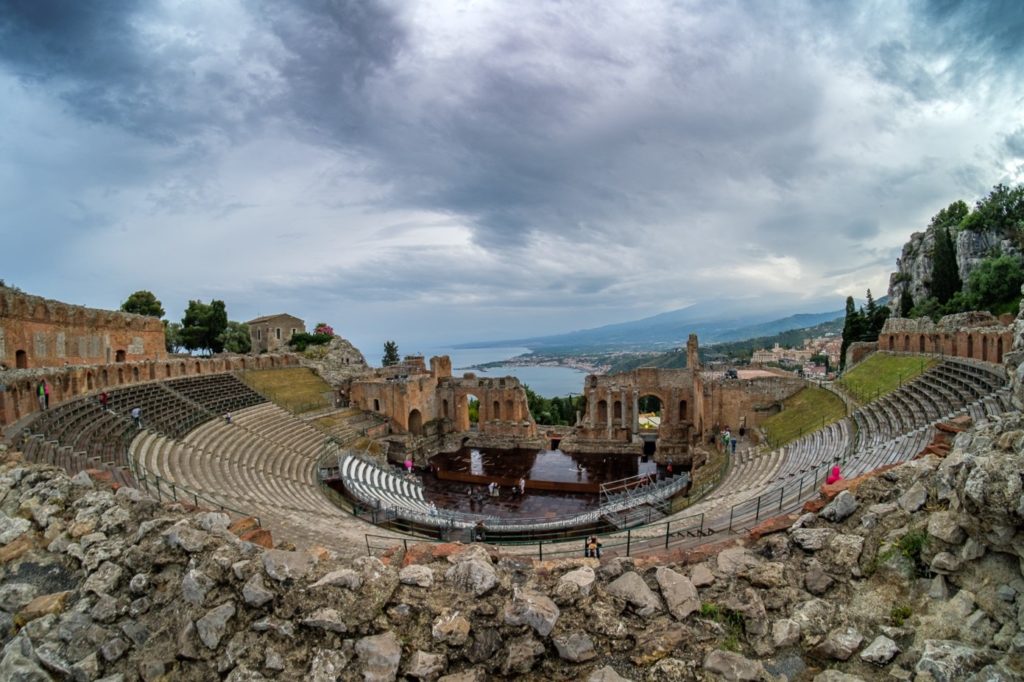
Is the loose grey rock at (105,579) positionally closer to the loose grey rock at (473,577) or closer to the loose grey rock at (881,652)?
the loose grey rock at (473,577)

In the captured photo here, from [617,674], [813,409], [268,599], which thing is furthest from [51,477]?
[813,409]

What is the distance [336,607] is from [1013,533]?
6.49 m

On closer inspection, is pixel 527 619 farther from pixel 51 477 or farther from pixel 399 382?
pixel 399 382

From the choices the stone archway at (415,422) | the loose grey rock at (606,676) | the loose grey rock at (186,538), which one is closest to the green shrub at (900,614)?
the loose grey rock at (606,676)

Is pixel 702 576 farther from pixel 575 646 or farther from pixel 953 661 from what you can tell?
pixel 953 661

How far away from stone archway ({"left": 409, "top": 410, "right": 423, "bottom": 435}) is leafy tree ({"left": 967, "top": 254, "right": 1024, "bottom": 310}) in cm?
4794

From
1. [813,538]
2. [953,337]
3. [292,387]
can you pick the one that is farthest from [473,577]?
[292,387]

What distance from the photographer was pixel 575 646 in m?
5.15

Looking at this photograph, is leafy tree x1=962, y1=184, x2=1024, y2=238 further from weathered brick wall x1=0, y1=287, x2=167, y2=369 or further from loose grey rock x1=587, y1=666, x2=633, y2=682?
weathered brick wall x1=0, y1=287, x2=167, y2=369

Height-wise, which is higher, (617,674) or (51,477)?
(51,477)

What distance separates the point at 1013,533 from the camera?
454 centimetres

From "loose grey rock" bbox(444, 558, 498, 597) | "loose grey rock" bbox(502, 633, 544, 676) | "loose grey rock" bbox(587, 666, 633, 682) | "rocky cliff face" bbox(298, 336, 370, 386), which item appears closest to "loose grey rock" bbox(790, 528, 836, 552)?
"loose grey rock" bbox(587, 666, 633, 682)

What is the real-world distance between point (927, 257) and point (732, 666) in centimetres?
7034

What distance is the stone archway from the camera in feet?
133
